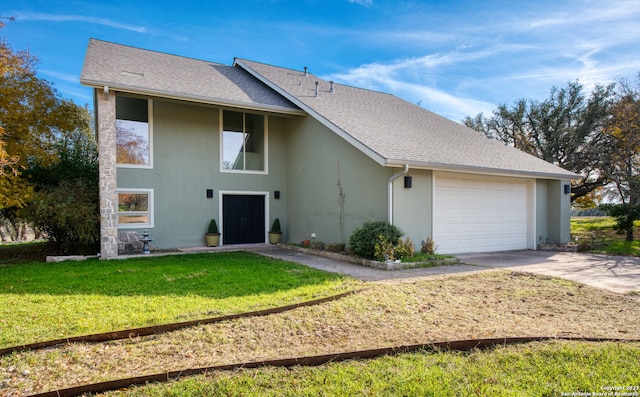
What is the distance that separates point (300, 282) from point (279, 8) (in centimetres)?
1088

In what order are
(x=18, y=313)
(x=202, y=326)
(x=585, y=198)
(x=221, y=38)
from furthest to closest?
(x=585, y=198) → (x=221, y=38) → (x=18, y=313) → (x=202, y=326)

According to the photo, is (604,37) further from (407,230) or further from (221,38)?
(221,38)

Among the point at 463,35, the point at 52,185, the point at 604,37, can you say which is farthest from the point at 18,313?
the point at 604,37

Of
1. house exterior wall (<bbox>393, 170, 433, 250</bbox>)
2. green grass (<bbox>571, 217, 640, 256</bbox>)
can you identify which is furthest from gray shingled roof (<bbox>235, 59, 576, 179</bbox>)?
green grass (<bbox>571, 217, 640, 256</bbox>)

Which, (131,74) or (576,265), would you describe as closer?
(576,265)

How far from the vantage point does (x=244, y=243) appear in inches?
501

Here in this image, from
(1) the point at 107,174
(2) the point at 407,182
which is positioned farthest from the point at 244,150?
(2) the point at 407,182

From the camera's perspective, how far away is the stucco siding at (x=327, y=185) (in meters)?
9.86

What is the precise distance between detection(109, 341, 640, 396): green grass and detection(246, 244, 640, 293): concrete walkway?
3398mm

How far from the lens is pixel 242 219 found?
1277cm

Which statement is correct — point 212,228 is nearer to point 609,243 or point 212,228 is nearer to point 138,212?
point 138,212

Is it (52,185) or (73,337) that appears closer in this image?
(73,337)

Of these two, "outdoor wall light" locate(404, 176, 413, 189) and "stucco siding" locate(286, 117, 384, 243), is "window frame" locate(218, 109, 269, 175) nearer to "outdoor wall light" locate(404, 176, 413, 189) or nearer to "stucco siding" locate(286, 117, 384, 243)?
"stucco siding" locate(286, 117, 384, 243)

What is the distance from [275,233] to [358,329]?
8713 mm
